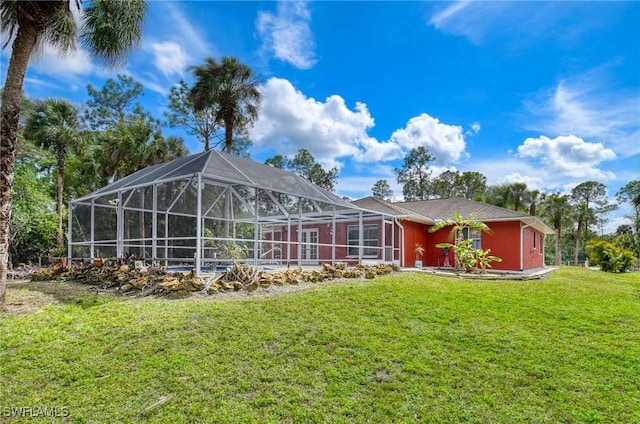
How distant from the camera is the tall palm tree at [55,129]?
15781 mm

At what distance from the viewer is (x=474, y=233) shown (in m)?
16.6

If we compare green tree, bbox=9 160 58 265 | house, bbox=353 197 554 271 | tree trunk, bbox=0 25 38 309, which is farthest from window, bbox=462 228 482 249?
green tree, bbox=9 160 58 265

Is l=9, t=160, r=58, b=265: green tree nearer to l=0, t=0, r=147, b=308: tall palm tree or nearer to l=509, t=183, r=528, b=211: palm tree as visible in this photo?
l=0, t=0, r=147, b=308: tall palm tree

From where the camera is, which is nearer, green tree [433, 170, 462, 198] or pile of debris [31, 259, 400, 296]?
pile of debris [31, 259, 400, 296]

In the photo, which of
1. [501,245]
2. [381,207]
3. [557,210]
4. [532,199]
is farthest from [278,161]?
[557,210]

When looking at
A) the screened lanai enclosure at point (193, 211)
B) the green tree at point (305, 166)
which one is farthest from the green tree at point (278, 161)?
the screened lanai enclosure at point (193, 211)

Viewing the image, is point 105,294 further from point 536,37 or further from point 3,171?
point 536,37

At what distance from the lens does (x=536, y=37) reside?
1088 centimetres

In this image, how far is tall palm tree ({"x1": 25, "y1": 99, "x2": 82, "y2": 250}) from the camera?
15.8 meters

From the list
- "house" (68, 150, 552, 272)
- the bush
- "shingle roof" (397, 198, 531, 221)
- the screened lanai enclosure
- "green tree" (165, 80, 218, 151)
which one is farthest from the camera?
"green tree" (165, 80, 218, 151)

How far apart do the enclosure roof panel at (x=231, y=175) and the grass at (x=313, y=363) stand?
335cm

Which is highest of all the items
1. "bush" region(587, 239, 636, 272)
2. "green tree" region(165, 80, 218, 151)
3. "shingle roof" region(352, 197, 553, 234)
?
"green tree" region(165, 80, 218, 151)

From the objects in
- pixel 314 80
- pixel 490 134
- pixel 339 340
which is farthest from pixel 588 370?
pixel 490 134

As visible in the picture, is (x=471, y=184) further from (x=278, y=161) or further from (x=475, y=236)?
(x=475, y=236)
